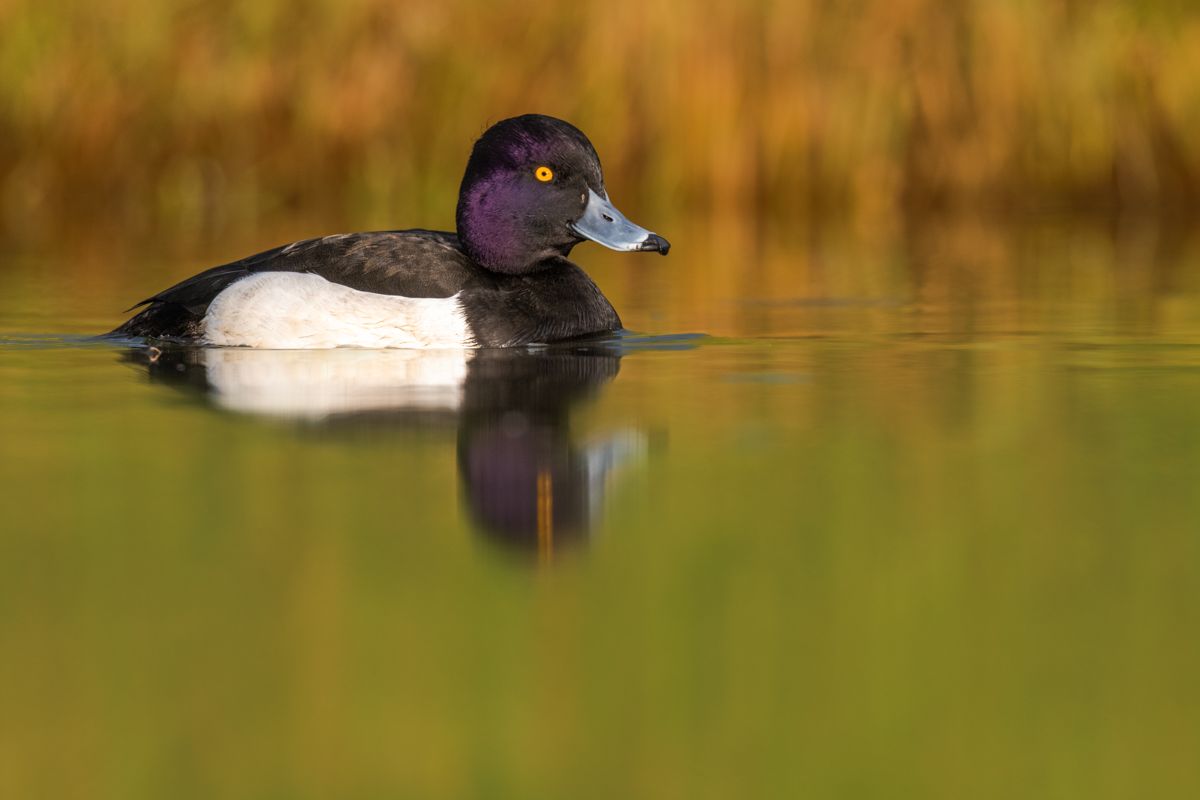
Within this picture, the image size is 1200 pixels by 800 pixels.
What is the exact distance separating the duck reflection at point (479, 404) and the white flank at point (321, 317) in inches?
2.5

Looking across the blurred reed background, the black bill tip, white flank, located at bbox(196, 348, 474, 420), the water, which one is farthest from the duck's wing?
the blurred reed background

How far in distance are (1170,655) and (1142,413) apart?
8.71 feet

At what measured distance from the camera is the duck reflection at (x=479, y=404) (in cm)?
450

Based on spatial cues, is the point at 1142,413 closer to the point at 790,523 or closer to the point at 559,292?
the point at 790,523

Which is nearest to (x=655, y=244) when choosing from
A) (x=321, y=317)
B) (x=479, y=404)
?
(x=321, y=317)

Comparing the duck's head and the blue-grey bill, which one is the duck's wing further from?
the blue-grey bill

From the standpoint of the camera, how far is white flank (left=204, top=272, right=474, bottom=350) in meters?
7.43

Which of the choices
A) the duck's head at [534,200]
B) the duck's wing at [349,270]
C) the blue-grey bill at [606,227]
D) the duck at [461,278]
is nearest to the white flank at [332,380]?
the duck at [461,278]

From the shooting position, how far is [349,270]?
293 inches

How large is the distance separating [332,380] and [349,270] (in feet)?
3.04

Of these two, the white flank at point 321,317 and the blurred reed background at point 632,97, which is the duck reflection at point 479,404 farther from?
the blurred reed background at point 632,97

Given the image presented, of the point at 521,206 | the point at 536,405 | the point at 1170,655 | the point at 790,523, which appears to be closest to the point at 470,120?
the point at 521,206

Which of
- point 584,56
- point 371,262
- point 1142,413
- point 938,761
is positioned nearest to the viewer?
point 938,761

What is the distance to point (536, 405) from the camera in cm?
604
